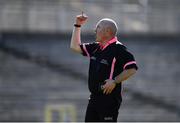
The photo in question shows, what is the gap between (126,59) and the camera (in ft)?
21.9

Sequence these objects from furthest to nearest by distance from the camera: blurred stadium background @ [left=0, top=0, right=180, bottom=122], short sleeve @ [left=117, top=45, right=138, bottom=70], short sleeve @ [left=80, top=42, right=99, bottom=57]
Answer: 1. blurred stadium background @ [left=0, top=0, right=180, bottom=122]
2. short sleeve @ [left=80, top=42, right=99, bottom=57]
3. short sleeve @ [left=117, top=45, right=138, bottom=70]

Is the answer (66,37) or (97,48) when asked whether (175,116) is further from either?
(97,48)

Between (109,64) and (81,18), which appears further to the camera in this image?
(81,18)

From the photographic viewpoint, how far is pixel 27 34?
15.5 meters

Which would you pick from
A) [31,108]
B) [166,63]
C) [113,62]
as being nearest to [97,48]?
[113,62]

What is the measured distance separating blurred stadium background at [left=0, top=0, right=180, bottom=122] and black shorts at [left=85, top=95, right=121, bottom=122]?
25.5ft

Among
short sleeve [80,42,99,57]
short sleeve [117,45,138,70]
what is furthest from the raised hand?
short sleeve [117,45,138,70]

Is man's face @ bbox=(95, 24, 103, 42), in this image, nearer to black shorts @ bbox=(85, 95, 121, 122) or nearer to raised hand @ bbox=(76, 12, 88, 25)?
raised hand @ bbox=(76, 12, 88, 25)

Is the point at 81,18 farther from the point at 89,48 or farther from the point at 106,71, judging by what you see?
the point at 106,71

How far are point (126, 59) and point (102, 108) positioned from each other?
495 millimetres

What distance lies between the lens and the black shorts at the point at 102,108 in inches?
266

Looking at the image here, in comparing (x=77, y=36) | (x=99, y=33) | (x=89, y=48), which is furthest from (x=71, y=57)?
(x=99, y=33)

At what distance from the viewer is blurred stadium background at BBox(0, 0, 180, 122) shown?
1498 centimetres

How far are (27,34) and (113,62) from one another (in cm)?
893
